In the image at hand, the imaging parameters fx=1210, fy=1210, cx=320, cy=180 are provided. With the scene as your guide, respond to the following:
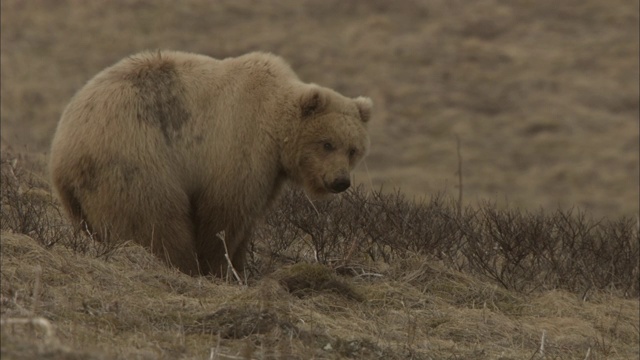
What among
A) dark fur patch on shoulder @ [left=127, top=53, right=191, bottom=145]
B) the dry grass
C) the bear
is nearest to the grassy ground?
the dry grass

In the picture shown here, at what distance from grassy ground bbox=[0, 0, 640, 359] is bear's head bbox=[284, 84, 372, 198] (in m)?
0.72

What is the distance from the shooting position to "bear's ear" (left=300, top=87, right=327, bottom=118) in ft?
28.3

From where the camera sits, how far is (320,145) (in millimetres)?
8734

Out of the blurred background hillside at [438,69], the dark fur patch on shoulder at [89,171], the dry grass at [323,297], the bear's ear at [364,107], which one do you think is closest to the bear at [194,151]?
the dark fur patch on shoulder at [89,171]

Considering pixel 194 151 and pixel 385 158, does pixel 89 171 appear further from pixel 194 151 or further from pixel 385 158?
pixel 385 158

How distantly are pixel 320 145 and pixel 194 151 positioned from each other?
954 millimetres

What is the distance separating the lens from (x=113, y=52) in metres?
30.5

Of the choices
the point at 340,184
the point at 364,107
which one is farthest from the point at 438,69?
the point at 340,184

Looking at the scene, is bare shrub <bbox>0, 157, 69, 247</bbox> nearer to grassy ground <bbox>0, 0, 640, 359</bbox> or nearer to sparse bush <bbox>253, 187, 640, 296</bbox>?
grassy ground <bbox>0, 0, 640, 359</bbox>

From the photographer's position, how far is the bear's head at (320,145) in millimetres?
8633

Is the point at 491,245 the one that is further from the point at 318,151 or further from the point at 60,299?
the point at 60,299

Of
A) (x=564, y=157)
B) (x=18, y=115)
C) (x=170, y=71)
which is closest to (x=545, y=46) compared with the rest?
(x=564, y=157)

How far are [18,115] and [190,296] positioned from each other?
19517mm

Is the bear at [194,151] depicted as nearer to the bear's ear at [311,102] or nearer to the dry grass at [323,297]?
the bear's ear at [311,102]
